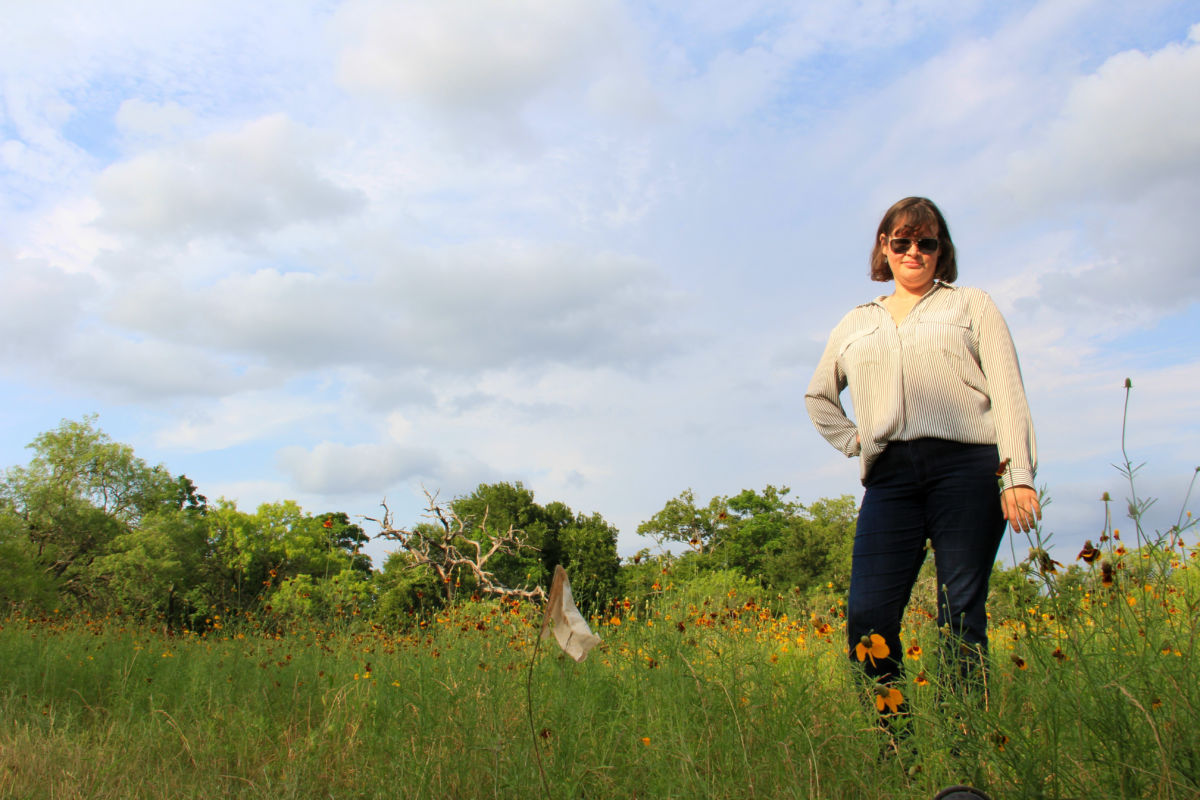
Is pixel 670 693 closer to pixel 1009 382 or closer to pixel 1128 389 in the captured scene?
pixel 1009 382

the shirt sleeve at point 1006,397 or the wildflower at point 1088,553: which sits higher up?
the shirt sleeve at point 1006,397

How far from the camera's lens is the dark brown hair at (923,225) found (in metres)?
2.83

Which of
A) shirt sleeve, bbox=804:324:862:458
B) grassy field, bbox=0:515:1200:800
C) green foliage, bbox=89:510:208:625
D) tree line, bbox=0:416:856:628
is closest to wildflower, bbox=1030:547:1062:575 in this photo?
grassy field, bbox=0:515:1200:800

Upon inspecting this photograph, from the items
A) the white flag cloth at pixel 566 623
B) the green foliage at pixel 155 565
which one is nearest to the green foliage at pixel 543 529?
the green foliage at pixel 155 565

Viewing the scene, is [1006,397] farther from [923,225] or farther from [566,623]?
[566,623]

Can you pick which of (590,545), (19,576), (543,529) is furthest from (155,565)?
(590,545)

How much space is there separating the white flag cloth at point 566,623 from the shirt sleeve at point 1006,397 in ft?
4.92

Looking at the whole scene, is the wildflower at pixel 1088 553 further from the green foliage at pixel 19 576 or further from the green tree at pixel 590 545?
the green tree at pixel 590 545

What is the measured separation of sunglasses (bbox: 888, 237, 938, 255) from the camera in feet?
9.29

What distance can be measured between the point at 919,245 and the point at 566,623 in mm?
2084

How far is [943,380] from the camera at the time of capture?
2.57 meters

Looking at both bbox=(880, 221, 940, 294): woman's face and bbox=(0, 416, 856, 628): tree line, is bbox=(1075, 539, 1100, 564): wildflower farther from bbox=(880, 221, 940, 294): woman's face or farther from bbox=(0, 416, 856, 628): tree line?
bbox=(0, 416, 856, 628): tree line

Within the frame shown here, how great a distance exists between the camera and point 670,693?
10.2 ft

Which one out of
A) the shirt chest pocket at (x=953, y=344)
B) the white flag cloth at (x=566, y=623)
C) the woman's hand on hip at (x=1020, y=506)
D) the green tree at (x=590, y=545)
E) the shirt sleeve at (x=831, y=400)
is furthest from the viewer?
the green tree at (x=590, y=545)
